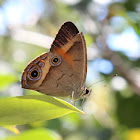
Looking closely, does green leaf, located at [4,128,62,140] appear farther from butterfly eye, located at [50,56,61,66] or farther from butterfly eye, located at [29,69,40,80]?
butterfly eye, located at [50,56,61,66]

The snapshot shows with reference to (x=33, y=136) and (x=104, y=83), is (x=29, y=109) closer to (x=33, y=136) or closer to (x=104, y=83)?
(x=33, y=136)

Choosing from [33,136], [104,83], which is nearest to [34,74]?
[33,136]

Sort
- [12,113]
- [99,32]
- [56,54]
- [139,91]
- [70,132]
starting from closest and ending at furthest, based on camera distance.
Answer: [12,113] < [56,54] < [139,91] < [70,132] < [99,32]

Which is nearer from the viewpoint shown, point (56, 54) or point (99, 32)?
point (56, 54)

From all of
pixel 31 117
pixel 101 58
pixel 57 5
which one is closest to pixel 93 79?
pixel 101 58

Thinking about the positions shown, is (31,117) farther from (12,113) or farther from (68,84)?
(68,84)

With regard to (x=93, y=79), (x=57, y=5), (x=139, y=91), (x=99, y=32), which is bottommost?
(x=139, y=91)
